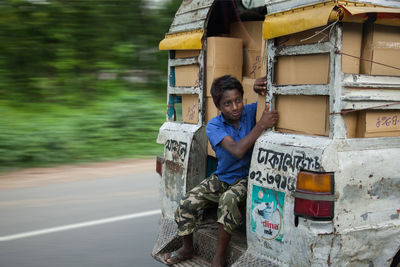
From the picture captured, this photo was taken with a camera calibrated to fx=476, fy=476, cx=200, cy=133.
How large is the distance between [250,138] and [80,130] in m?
6.33

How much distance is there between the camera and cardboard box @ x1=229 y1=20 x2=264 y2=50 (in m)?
3.78

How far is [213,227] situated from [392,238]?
1340 mm

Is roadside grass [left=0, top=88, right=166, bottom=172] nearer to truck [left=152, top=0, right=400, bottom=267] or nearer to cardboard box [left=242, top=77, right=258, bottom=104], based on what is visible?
cardboard box [left=242, top=77, right=258, bottom=104]

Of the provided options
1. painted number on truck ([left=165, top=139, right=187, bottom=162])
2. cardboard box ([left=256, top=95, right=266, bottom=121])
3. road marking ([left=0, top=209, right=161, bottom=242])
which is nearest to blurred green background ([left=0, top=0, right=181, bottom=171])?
road marking ([left=0, top=209, right=161, bottom=242])

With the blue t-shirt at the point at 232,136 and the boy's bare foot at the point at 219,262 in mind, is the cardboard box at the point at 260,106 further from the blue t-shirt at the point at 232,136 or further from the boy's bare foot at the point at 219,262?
the boy's bare foot at the point at 219,262

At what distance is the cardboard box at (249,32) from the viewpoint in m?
3.78

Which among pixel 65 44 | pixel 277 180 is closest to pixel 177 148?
pixel 277 180

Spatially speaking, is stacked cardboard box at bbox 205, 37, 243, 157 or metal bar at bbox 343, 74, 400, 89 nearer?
metal bar at bbox 343, 74, 400, 89

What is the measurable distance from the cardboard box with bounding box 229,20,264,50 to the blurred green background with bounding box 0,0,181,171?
497 centimetres

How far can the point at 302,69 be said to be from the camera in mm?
2686

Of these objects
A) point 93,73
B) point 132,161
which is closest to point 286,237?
point 132,161

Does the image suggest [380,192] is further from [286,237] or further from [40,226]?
[40,226]

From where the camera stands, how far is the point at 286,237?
2666mm

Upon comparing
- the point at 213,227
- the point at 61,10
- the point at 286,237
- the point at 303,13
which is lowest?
the point at 213,227
